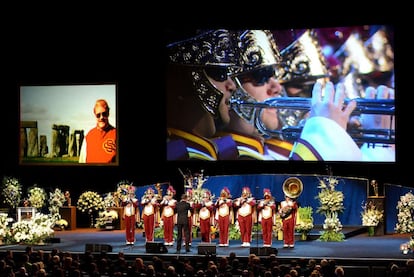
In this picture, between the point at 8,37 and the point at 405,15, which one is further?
the point at 8,37

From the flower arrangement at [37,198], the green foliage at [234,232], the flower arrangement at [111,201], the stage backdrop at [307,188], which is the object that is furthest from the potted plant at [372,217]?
the flower arrangement at [37,198]

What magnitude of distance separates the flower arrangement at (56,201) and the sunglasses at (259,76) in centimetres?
523

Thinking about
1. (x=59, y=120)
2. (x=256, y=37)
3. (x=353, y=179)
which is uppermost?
(x=256, y=37)

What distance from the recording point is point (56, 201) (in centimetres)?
2334

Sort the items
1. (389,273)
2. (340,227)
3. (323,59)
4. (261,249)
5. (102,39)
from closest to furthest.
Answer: (389,273)
(261,249)
(340,227)
(323,59)
(102,39)

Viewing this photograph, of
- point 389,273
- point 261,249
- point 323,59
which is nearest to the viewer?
point 389,273

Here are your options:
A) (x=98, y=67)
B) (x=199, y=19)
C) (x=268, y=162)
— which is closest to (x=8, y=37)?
(x=98, y=67)

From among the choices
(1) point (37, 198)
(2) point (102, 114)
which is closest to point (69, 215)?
(1) point (37, 198)

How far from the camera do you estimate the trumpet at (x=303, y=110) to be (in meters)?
A: 21.7

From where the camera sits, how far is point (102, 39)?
79.1 ft

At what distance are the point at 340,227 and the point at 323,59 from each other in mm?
3997

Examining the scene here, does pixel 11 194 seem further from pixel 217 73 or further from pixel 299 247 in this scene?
pixel 299 247

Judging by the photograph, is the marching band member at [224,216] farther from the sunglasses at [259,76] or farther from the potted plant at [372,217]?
the sunglasses at [259,76]

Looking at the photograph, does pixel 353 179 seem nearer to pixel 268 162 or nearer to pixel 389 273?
pixel 268 162
